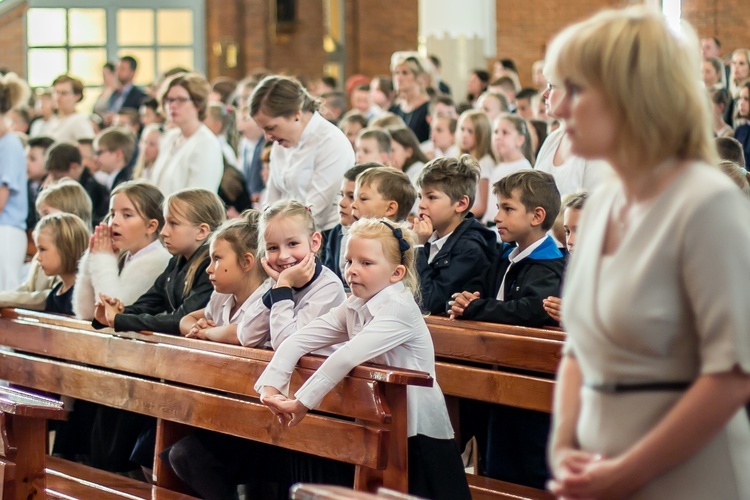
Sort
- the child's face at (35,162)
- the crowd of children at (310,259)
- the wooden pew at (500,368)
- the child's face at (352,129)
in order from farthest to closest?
the child's face at (35,162)
the child's face at (352,129)
the wooden pew at (500,368)
the crowd of children at (310,259)

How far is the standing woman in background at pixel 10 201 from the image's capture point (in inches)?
318

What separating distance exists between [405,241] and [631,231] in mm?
2141

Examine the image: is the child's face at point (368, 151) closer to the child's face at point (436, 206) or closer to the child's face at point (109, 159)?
the child's face at point (436, 206)

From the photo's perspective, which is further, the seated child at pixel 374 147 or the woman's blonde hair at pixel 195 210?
the seated child at pixel 374 147

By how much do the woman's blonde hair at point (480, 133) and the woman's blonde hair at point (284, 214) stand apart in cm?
371

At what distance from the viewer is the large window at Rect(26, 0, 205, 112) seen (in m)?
18.1

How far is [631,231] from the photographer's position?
201cm

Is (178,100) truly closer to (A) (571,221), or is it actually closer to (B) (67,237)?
(B) (67,237)

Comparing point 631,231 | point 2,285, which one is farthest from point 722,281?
point 2,285

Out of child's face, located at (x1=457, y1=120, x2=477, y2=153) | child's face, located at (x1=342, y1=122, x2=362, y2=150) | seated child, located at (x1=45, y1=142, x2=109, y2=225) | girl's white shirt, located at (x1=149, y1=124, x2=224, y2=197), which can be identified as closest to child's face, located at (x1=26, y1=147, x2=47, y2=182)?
seated child, located at (x1=45, y1=142, x2=109, y2=225)

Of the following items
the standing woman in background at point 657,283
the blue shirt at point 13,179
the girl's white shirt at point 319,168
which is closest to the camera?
the standing woman in background at point 657,283

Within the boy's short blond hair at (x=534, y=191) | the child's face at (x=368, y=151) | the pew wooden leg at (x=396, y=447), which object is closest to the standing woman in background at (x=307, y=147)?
the child's face at (x=368, y=151)

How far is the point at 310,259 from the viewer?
4.53 m

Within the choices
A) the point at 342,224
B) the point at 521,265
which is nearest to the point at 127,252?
the point at 342,224
